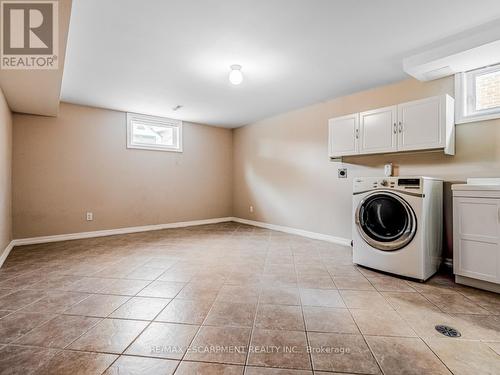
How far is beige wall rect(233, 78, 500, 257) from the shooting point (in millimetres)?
2590

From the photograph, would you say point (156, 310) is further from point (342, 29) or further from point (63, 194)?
point (63, 194)

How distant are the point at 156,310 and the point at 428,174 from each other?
318 centimetres

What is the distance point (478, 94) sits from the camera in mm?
2549

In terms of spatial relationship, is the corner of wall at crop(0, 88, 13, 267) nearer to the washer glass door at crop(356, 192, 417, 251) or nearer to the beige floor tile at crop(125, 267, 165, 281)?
the beige floor tile at crop(125, 267, 165, 281)

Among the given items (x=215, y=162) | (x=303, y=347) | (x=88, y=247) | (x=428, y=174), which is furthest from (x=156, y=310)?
(x=215, y=162)

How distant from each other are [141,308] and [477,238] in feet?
9.51

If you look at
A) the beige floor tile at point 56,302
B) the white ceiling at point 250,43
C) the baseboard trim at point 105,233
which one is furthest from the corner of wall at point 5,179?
the beige floor tile at point 56,302

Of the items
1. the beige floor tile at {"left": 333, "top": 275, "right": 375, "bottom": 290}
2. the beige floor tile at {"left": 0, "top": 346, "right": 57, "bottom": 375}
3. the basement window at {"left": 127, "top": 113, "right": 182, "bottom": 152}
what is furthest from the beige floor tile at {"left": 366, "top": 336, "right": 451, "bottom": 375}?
the basement window at {"left": 127, "top": 113, "right": 182, "bottom": 152}

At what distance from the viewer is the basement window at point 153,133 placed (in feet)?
15.1

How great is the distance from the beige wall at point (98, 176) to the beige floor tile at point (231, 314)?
3379mm

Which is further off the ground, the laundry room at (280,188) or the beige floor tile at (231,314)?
the laundry room at (280,188)

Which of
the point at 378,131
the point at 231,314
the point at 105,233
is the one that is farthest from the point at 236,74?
the point at 105,233

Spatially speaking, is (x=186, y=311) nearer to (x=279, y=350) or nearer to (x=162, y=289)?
(x=162, y=289)

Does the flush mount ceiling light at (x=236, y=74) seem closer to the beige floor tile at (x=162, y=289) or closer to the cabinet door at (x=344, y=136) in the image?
the cabinet door at (x=344, y=136)
